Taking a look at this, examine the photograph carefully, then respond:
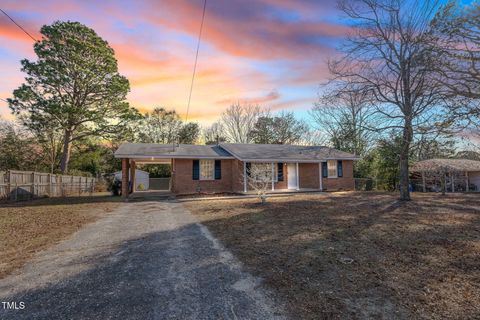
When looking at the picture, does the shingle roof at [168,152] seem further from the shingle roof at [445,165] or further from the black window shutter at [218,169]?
the shingle roof at [445,165]

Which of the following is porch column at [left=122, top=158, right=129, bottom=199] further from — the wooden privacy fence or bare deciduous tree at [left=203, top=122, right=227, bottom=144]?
bare deciduous tree at [left=203, top=122, right=227, bottom=144]

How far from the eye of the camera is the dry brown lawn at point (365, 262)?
3.18 m

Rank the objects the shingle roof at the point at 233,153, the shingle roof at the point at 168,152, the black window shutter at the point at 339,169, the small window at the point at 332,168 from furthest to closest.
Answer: the black window shutter at the point at 339,169, the small window at the point at 332,168, the shingle roof at the point at 233,153, the shingle roof at the point at 168,152

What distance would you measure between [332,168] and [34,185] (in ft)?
69.8

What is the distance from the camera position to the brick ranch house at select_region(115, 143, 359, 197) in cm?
1822

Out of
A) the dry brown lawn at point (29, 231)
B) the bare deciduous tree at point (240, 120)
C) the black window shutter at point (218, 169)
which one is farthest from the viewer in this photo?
the bare deciduous tree at point (240, 120)

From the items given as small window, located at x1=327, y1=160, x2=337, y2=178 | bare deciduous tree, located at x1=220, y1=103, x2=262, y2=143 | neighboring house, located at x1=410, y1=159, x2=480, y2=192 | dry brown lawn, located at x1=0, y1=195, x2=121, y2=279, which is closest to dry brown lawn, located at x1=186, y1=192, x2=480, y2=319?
dry brown lawn, located at x1=0, y1=195, x2=121, y2=279

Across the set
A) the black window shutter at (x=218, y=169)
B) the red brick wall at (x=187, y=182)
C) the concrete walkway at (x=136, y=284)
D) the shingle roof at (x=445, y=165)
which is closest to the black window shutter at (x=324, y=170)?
the shingle roof at (x=445, y=165)

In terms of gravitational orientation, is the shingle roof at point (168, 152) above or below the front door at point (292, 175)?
above

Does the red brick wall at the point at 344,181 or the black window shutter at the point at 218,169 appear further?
the red brick wall at the point at 344,181

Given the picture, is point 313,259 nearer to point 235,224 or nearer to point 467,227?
point 235,224

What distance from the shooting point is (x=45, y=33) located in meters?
20.7

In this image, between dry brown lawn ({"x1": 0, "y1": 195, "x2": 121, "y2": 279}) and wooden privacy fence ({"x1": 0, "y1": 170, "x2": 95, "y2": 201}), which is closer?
dry brown lawn ({"x1": 0, "y1": 195, "x2": 121, "y2": 279})

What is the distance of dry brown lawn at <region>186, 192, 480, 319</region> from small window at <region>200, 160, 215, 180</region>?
10334 mm
